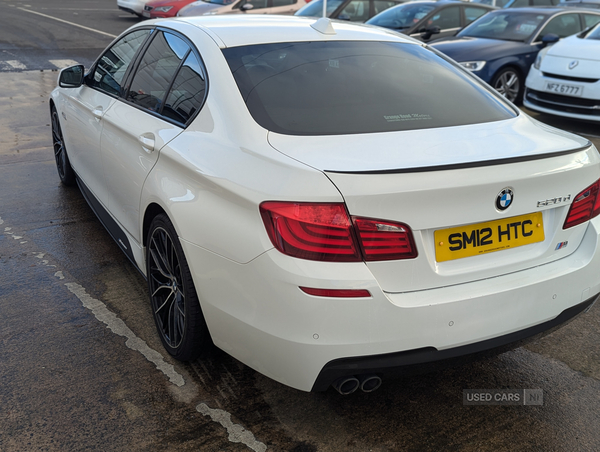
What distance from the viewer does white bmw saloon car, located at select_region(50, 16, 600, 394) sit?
208 cm

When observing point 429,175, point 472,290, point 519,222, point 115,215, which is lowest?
point 115,215

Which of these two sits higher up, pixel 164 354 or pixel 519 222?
pixel 519 222

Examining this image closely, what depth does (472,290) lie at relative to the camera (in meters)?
2.21

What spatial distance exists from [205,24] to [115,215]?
122cm

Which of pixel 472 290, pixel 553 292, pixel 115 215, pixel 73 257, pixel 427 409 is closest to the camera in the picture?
pixel 472 290

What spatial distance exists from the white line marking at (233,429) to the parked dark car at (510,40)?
740cm

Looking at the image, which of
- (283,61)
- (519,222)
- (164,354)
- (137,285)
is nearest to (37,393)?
(164,354)

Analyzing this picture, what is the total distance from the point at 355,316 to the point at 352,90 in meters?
1.17

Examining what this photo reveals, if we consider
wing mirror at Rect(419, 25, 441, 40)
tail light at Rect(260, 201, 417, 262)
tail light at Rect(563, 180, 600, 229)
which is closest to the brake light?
tail light at Rect(260, 201, 417, 262)

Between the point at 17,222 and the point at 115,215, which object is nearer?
the point at 115,215

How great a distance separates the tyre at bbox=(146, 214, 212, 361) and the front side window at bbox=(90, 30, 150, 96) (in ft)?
4.09

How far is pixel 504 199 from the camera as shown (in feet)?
7.17

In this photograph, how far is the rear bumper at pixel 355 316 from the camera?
2.07m

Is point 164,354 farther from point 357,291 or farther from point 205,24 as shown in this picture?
point 205,24
